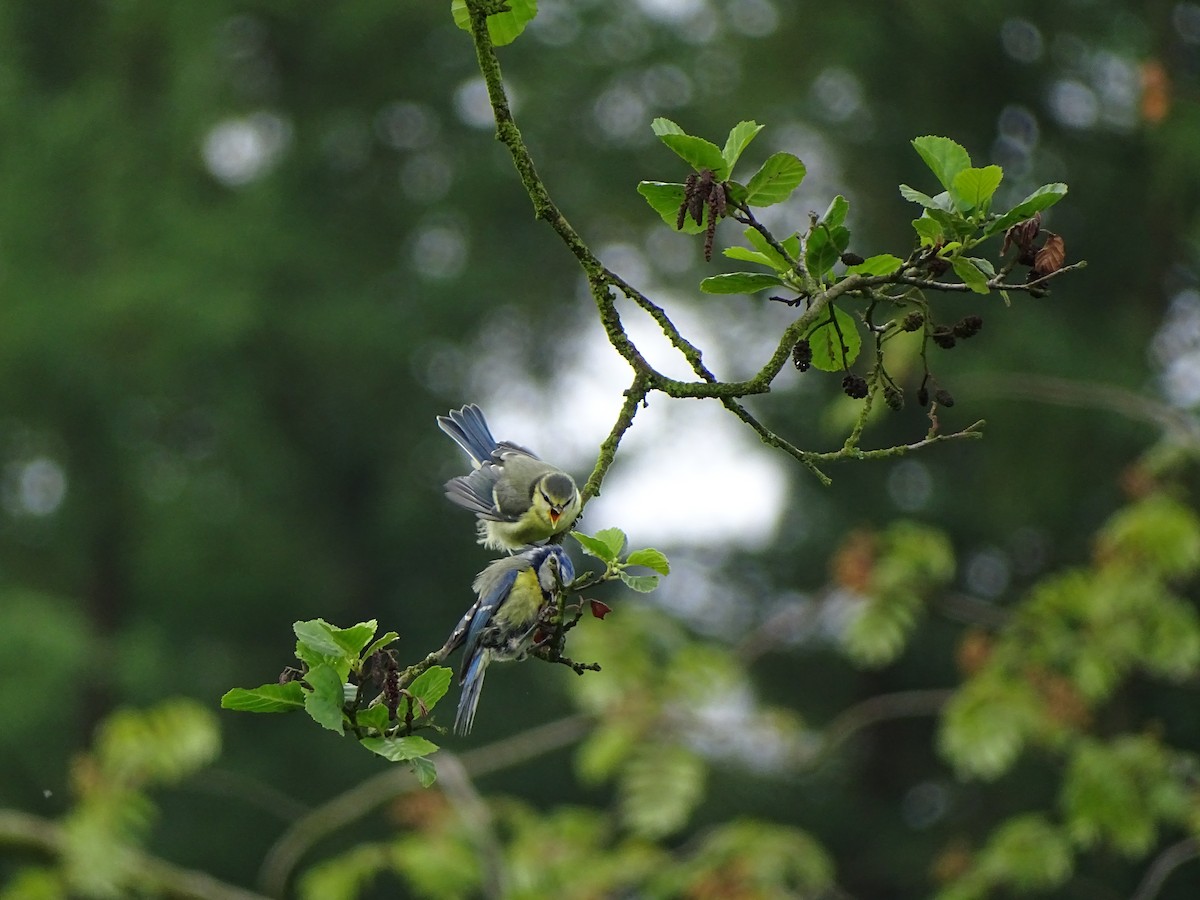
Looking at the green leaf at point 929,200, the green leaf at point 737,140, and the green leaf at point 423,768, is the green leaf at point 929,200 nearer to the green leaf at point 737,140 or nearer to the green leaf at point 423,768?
the green leaf at point 737,140

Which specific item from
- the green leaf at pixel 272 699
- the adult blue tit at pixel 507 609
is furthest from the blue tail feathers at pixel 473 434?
the green leaf at pixel 272 699

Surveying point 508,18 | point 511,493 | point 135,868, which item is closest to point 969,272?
point 508,18

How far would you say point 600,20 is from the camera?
45.2 feet

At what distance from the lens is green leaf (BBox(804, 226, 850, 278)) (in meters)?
1.52

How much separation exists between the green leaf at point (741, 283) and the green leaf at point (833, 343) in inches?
3.2

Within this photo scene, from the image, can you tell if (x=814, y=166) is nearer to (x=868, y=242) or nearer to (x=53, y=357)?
(x=868, y=242)

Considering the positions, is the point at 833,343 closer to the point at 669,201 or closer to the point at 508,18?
the point at 669,201

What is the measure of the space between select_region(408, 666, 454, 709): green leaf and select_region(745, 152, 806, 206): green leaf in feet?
1.76

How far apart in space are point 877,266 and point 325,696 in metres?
0.64

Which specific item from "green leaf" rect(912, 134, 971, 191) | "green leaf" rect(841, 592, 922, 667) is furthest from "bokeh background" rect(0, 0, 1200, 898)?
"green leaf" rect(912, 134, 971, 191)

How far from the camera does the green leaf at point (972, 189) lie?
1492 millimetres

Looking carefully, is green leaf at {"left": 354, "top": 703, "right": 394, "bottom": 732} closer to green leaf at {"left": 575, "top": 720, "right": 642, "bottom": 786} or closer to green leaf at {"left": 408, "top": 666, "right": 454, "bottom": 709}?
green leaf at {"left": 408, "top": 666, "right": 454, "bottom": 709}

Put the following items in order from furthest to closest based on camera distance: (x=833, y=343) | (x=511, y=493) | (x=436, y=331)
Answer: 1. (x=436, y=331)
2. (x=511, y=493)
3. (x=833, y=343)

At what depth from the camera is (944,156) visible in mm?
1546
